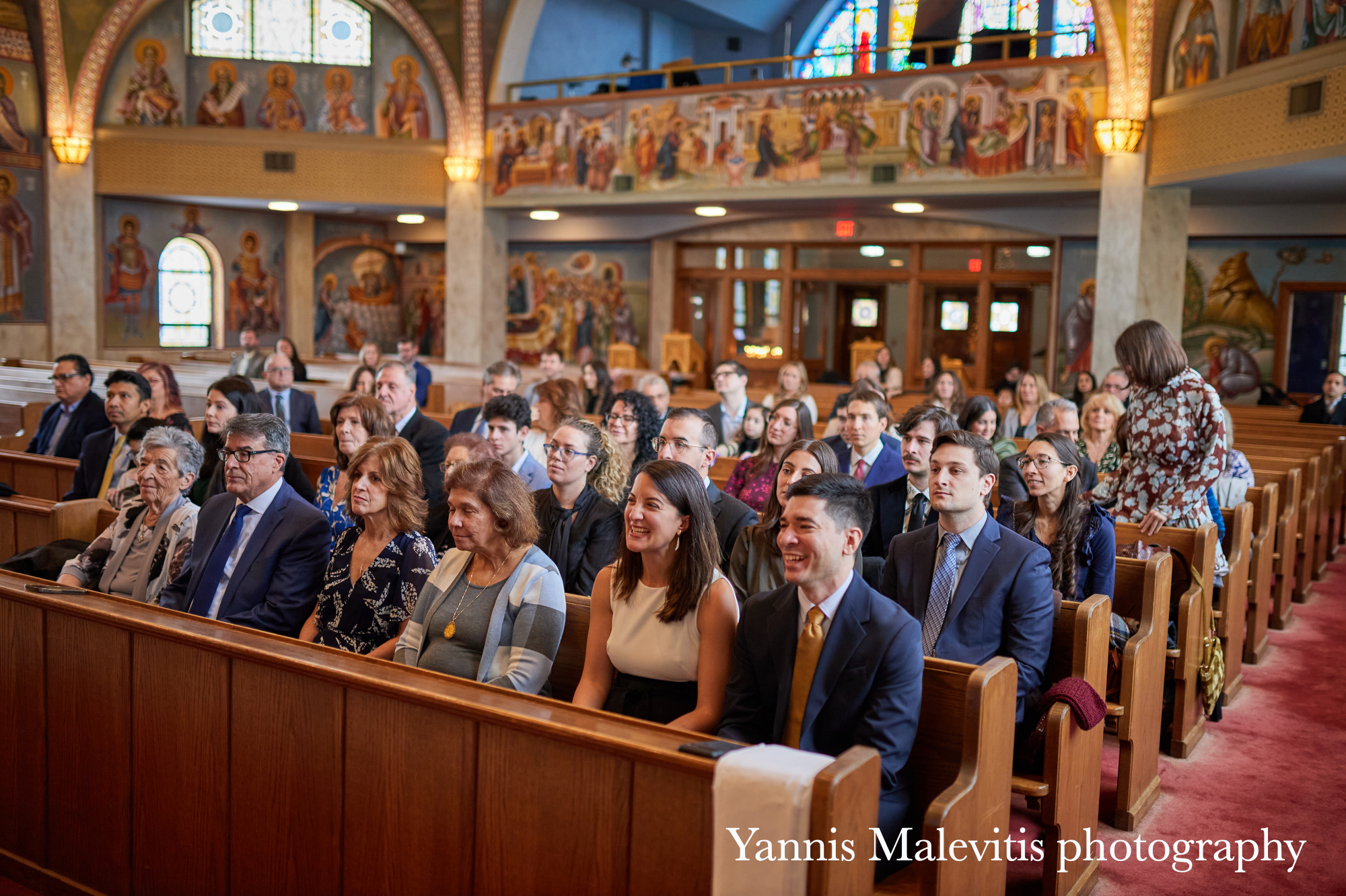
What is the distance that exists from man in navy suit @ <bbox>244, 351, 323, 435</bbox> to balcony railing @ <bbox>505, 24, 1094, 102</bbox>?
6.25 m

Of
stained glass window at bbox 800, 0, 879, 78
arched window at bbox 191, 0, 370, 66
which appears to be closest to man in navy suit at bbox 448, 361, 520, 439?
arched window at bbox 191, 0, 370, 66

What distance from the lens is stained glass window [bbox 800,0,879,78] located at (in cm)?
1820

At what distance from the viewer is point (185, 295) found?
17203mm

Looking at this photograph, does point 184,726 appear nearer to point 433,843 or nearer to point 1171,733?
point 433,843

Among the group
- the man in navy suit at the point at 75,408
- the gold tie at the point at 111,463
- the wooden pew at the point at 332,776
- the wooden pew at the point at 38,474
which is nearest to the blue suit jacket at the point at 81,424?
the man in navy suit at the point at 75,408

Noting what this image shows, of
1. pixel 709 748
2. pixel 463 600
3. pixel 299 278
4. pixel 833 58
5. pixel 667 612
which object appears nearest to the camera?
pixel 709 748

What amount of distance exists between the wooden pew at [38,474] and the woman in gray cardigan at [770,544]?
4.34 meters

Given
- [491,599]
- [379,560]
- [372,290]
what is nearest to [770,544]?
[491,599]

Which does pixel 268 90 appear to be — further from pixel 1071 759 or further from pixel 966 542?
pixel 1071 759

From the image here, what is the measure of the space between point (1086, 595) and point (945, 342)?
1188 centimetres

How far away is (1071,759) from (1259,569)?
3.04 metres

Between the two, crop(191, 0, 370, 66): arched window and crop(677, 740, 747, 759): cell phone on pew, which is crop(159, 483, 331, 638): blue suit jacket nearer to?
crop(677, 740, 747, 759): cell phone on pew

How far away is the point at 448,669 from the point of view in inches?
116

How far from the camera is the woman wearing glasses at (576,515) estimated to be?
390 cm
